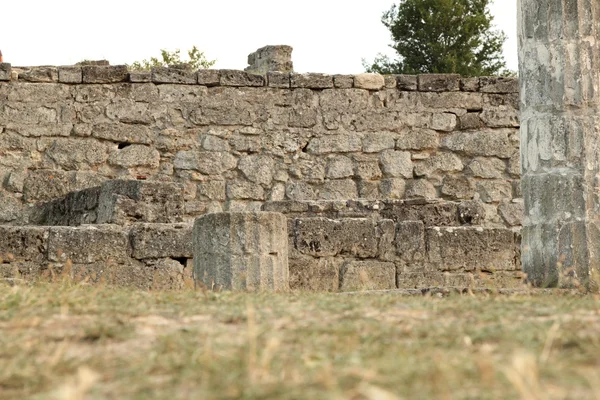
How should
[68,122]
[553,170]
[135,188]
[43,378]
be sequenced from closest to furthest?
[43,378]
[553,170]
[135,188]
[68,122]

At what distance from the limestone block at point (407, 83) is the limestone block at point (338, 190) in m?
1.39

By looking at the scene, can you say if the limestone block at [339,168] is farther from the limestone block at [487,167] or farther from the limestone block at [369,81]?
the limestone block at [487,167]

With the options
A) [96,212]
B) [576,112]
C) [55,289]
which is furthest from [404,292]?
[96,212]

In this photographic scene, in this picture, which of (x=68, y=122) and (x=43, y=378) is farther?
(x=68, y=122)

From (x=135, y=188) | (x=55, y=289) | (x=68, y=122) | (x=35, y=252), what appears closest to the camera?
(x=55, y=289)

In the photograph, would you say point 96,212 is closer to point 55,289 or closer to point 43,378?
point 55,289

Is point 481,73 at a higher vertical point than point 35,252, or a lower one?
higher

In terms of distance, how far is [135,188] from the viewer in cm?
1004

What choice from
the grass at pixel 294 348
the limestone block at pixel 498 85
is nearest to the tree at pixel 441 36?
the limestone block at pixel 498 85

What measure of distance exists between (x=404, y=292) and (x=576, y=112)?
1988 mm

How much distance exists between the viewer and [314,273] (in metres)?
9.52

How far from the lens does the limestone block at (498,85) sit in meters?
13.3

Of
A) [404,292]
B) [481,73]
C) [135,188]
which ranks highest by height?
[481,73]

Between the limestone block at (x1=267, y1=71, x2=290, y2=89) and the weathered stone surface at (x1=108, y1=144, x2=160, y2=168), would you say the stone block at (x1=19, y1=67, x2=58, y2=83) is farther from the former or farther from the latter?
the limestone block at (x1=267, y1=71, x2=290, y2=89)
